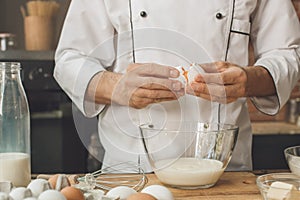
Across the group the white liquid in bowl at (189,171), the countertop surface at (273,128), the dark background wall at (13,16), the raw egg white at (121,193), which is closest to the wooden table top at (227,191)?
the white liquid in bowl at (189,171)

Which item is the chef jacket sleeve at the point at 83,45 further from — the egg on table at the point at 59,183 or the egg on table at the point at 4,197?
the egg on table at the point at 4,197

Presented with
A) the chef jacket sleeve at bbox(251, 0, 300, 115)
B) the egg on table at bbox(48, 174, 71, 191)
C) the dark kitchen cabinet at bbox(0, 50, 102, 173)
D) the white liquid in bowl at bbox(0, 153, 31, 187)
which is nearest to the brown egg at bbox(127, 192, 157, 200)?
the egg on table at bbox(48, 174, 71, 191)

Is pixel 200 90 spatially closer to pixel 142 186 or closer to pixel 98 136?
pixel 142 186

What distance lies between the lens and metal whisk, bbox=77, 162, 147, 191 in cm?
93

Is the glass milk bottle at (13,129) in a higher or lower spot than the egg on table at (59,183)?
higher

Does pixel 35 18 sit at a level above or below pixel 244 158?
above

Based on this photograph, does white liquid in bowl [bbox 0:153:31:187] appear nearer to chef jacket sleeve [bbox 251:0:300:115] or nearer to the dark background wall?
chef jacket sleeve [bbox 251:0:300:115]

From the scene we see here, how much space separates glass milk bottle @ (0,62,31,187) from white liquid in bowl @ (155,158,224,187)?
242mm

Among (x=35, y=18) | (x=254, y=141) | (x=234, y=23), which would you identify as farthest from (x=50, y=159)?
(x=234, y=23)

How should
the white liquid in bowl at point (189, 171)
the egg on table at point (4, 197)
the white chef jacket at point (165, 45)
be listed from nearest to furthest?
the egg on table at point (4, 197) → the white liquid in bowl at point (189, 171) → the white chef jacket at point (165, 45)

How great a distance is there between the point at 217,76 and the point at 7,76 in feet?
1.33

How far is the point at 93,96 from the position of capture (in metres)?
1.19

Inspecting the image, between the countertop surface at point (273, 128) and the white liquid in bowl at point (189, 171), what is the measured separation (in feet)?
3.96

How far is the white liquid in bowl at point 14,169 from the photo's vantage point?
91cm
